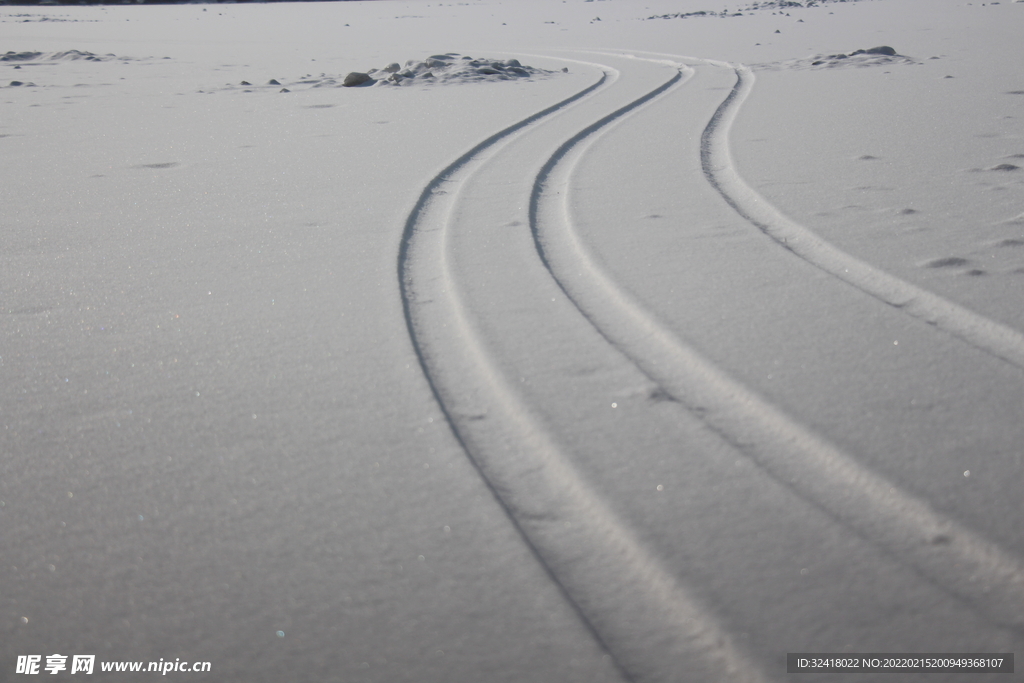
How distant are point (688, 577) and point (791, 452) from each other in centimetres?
39

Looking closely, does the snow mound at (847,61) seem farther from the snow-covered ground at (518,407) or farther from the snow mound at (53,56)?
the snow mound at (53,56)

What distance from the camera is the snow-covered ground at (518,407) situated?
43.3 inches

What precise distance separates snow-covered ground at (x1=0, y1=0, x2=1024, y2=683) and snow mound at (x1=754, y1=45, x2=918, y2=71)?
2789 millimetres

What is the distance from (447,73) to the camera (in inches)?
253

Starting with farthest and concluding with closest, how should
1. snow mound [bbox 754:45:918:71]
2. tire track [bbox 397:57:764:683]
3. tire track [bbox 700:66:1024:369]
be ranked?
snow mound [bbox 754:45:918:71]
tire track [bbox 700:66:1024:369]
tire track [bbox 397:57:764:683]

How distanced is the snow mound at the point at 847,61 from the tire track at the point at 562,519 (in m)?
5.42

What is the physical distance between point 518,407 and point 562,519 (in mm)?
356

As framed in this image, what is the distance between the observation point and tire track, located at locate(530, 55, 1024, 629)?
44.1 inches

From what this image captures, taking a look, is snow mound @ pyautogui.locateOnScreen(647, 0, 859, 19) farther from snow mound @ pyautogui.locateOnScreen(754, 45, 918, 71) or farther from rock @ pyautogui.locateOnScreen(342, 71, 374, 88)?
rock @ pyautogui.locateOnScreen(342, 71, 374, 88)

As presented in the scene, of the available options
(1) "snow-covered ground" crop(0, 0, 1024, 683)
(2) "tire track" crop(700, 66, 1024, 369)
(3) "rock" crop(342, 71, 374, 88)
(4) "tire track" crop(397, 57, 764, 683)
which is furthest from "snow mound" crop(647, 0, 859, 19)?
(4) "tire track" crop(397, 57, 764, 683)


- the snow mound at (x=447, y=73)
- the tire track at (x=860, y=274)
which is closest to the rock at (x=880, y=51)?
the snow mound at (x=447, y=73)

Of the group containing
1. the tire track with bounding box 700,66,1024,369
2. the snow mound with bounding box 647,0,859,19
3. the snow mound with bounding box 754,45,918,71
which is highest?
the snow mound with bounding box 647,0,859,19

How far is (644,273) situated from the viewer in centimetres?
222

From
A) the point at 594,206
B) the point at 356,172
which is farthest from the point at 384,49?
the point at 594,206
